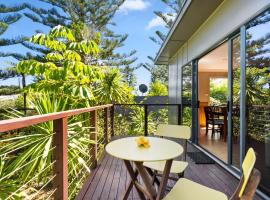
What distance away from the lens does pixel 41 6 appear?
45.1 feet

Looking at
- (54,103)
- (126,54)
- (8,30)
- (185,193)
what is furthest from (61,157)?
(126,54)

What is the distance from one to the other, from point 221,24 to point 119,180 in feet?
9.85

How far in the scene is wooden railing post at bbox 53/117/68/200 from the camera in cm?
196

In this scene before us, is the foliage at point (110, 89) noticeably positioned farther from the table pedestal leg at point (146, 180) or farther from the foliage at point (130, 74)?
the foliage at point (130, 74)

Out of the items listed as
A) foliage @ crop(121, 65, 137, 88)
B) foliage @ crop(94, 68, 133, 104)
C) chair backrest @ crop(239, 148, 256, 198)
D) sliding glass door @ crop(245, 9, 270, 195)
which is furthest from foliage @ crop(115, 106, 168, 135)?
foliage @ crop(121, 65, 137, 88)

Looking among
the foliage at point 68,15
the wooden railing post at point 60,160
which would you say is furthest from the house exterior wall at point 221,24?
the foliage at point 68,15

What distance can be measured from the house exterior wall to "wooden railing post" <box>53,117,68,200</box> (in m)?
2.55

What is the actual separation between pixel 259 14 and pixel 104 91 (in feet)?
14.3

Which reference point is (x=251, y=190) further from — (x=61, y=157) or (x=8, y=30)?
(x=8, y=30)

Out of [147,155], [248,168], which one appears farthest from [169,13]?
[248,168]

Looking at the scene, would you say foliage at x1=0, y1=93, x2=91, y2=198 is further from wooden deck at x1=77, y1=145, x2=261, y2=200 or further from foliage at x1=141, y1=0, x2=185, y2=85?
foliage at x1=141, y1=0, x2=185, y2=85

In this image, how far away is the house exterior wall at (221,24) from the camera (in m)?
2.91

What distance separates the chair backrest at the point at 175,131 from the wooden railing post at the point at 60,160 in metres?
1.31

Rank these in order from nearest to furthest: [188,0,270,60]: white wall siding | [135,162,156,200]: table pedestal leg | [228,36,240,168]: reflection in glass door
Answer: [135,162,156,200]: table pedestal leg → [188,0,270,60]: white wall siding → [228,36,240,168]: reflection in glass door
